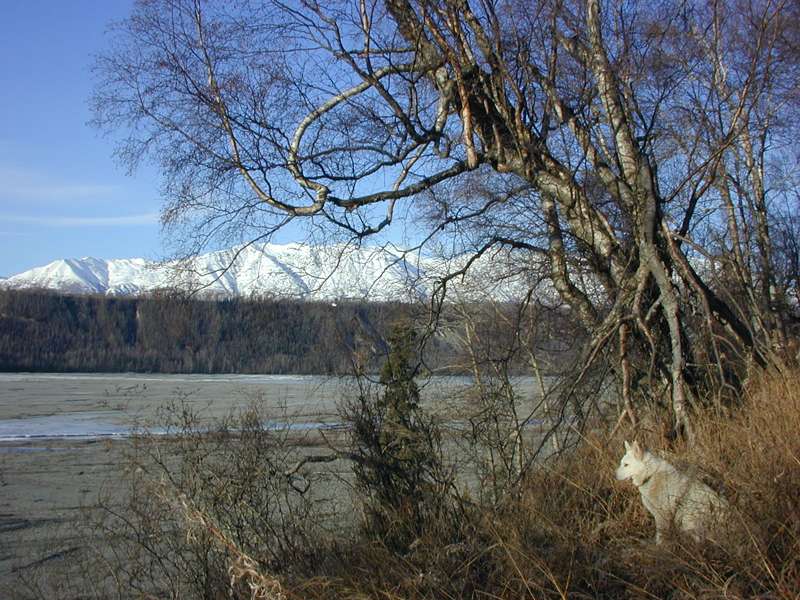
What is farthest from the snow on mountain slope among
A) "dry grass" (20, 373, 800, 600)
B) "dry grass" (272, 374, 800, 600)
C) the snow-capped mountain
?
"dry grass" (272, 374, 800, 600)

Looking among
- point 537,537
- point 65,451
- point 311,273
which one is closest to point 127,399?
point 65,451

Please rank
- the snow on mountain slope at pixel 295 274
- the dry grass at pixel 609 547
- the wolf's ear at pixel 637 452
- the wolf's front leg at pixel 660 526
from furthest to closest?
the snow on mountain slope at pixel 295 274, the wolf's ear at pixel 637 452, the wolf's front leg at pixel 660 526, the dry grass at pixel 609 547

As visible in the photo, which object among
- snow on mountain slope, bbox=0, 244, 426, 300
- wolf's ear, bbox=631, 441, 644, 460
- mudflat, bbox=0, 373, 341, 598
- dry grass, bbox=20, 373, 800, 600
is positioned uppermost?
snow on mountain slope, bbox=0, 244, 426, 300

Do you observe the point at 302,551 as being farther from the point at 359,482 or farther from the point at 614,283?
the point at 614,283

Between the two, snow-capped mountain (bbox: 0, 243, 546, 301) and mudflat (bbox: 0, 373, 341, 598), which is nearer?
snow-capped mountain (bbox: 0, 243, 546, 301)

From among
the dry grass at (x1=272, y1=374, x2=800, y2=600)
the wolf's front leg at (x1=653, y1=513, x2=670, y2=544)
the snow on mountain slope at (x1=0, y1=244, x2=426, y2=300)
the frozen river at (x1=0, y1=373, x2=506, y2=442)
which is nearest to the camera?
the dry grass at (x1=272, y1=374, x2=800, y2=600)

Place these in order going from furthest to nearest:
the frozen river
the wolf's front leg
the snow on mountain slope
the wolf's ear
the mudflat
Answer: the frozen river < the mudflat < the snow on mountain slope < the wolf's ear < the wolf's front leg

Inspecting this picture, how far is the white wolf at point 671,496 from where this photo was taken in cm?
515

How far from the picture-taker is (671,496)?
5434 millimetres

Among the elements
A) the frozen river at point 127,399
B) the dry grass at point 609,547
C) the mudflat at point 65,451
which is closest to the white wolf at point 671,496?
the dry grass at point 609,547

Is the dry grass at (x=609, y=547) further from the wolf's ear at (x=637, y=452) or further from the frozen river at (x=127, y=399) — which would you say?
the frozen river at (x=127, y=399)

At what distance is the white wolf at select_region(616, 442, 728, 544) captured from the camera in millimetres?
5152

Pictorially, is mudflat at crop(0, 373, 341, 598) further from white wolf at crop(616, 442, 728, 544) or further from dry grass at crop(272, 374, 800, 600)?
white wolf at crop(616, 442, 728, 544)

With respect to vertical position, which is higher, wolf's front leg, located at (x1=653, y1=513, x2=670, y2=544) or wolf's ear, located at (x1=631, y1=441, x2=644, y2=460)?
wolf's ear, located at (x1=631, y1=441, x2=644, y2=460)
